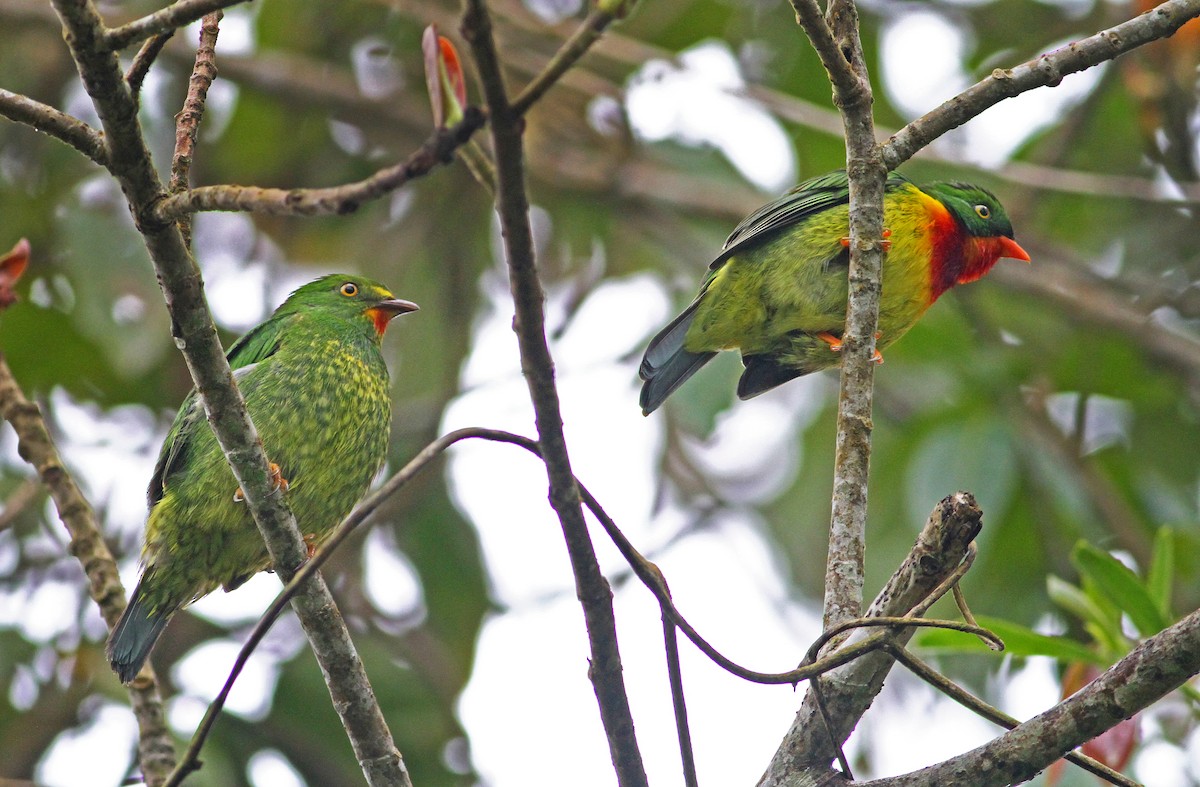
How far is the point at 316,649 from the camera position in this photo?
2.90m

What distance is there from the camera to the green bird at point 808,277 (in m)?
5.05

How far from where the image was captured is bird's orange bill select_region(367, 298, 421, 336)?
207 inches

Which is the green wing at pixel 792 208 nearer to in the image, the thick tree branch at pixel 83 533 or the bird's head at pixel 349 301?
the bird's head at pixel 349 301

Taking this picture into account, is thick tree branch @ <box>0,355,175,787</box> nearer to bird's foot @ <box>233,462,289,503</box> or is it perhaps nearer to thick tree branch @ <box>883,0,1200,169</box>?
bird's foot @ <box>233,462,289,503</box>

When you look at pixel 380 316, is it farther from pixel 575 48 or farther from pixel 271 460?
pixel 575 48

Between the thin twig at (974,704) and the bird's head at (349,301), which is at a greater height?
the bird's head at (349,301)

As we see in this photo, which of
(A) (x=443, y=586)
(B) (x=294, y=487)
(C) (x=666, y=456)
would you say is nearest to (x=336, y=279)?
(B) (x=294, y=487)

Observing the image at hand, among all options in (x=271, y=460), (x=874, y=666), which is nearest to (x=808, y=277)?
(x=271, y=460)

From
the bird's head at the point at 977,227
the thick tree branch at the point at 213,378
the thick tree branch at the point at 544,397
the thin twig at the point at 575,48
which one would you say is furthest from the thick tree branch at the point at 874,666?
the bird's head at the point at 977,227

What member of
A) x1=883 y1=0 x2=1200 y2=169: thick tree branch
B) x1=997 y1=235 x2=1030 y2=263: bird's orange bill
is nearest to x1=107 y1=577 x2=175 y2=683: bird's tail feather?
x1=883 y1=0 x2=1200 y2=169: thick tree branch

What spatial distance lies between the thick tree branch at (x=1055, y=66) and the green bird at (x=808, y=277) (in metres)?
2.07

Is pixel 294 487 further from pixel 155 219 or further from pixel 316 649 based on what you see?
pixel 155 219

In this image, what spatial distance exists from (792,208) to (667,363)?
0.84 meters

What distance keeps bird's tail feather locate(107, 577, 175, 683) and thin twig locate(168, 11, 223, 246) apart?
153 centimetres
